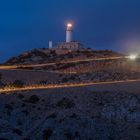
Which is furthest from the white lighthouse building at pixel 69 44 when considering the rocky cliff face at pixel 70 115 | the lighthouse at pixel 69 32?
the rocky cliff face at pixel 70 115

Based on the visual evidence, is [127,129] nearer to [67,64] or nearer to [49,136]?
[49,136]

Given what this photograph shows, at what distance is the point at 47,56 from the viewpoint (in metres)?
98.9

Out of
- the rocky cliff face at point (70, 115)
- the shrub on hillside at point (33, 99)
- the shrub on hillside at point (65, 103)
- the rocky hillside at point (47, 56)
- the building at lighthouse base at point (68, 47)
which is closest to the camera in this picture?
the rocky cliff face at point (70, 115)

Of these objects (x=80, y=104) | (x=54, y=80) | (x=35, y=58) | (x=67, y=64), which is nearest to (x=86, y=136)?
(x=80, y=104)

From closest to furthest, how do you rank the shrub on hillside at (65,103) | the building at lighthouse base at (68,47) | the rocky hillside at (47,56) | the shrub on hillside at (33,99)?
the shrub on hillside at (65,103), the shrub on hillside at (33,99), the rocky hillside at (47,56), the building at lighthouse base at (68,47)

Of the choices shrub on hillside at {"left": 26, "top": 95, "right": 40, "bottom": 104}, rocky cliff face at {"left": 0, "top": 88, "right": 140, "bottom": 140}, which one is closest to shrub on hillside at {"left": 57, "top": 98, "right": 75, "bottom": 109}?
rocky cliff face at {"left": 0, "top": 88, "right": 140, "bottom": 140}

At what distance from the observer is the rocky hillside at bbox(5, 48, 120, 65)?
95.9m

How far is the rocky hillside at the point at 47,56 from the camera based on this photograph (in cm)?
9593

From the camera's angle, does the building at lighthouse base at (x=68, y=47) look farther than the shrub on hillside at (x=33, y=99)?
Yes

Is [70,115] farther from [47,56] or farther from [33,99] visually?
[47,56]

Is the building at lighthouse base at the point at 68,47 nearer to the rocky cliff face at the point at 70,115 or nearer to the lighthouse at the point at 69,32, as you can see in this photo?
the lighthouse at the point at 69,32

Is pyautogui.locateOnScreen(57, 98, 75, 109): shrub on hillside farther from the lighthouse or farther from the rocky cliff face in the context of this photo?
the lighthouse

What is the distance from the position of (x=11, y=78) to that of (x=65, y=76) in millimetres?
5578

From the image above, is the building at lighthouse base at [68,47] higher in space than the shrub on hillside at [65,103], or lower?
higher
